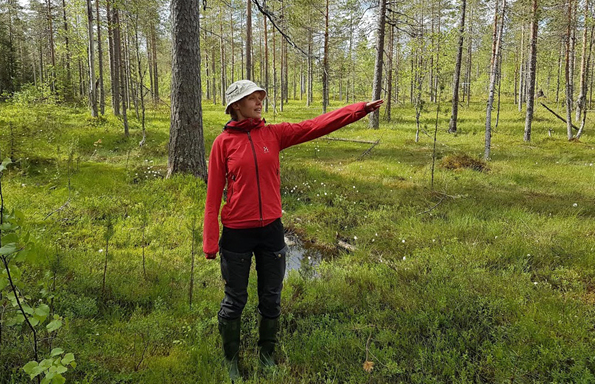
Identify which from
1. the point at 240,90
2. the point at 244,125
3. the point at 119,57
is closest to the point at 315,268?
the point at 244,125

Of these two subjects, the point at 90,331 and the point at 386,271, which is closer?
the point at 90,331

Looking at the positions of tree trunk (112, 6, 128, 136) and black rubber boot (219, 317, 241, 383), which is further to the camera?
tree trunk (112, 6, 128, 136)

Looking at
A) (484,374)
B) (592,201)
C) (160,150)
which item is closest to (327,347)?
(484,374)

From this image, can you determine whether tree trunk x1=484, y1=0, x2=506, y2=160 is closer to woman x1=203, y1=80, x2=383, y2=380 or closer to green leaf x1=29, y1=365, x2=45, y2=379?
woman x1=203, y1=80, x2=383, y2=380

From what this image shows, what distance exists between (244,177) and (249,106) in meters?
0.60

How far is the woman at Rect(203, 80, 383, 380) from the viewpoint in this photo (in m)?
2.92

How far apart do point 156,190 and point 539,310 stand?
708 centimetres

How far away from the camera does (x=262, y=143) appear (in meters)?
2.99

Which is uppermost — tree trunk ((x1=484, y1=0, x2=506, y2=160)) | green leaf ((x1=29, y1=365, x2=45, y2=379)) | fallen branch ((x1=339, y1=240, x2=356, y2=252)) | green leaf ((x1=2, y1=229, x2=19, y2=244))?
tree trunk ((x1=484, y1=0, x2=506, y2=160))

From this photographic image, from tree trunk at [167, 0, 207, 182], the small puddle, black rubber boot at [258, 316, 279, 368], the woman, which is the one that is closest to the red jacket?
the woman

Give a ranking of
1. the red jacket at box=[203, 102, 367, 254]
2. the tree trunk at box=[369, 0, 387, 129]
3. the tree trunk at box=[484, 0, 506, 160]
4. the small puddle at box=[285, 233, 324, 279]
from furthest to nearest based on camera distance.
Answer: the tree trunk at box=[369, 0, 387, 129]
the tree trunk at box=[484, 0, 506, 160]
the small puddle at box=[285, 233, 324, 279]
the red jacket at box=[203, 102, 367, 254]

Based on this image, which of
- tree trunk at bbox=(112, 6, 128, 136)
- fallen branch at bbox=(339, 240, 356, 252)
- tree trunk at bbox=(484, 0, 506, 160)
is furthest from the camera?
tree trunk at bbox=(112, 6, 128, 136)

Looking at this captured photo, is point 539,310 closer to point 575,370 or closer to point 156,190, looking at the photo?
point 575,370

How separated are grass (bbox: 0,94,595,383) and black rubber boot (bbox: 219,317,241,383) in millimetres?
124
